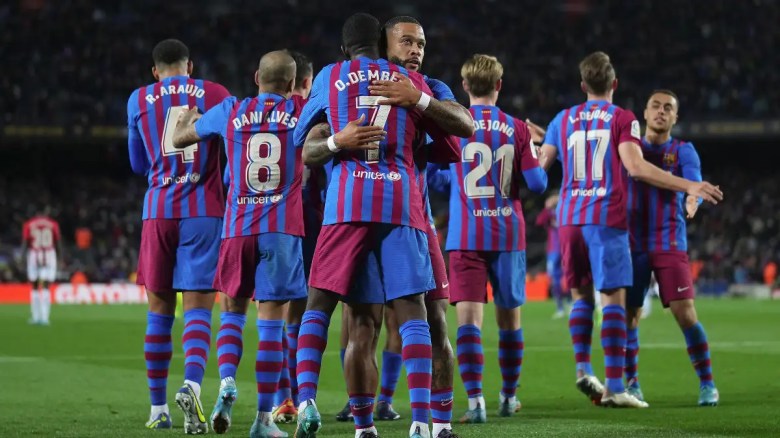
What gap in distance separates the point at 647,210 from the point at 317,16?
3215cm

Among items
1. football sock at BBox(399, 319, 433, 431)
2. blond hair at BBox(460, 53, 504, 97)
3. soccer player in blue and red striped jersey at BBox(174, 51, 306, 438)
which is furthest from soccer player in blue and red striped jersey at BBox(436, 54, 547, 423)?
football sock at BBox(399, 319, 433, 431)

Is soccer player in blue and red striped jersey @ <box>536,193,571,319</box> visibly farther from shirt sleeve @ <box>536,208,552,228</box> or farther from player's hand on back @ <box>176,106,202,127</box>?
player's hand on back @ <box>176,106,202,127</box>

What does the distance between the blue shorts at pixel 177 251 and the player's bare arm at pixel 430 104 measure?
2.10m

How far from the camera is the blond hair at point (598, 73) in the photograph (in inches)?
330

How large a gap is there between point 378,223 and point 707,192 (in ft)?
8.57

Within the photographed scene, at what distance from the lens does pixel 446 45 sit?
39.2 metres

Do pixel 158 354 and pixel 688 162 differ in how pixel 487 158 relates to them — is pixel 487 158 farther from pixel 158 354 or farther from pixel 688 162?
pixel 158 354

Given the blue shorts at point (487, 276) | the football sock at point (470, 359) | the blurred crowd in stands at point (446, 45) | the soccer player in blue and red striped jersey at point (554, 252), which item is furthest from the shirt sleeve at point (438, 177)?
the blurred crowd in stands at point (446, 45)

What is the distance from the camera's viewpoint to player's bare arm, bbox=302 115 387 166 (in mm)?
5383

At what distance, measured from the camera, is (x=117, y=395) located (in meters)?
9.05

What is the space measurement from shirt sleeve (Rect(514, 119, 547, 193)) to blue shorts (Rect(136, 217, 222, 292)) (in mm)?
2013

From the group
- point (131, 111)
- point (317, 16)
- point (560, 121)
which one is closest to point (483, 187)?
point (560, 121)

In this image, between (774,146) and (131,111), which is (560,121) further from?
(774,146)

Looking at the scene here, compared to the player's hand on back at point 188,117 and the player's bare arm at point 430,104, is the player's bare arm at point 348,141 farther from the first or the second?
the player's hand on back at point 188,117
